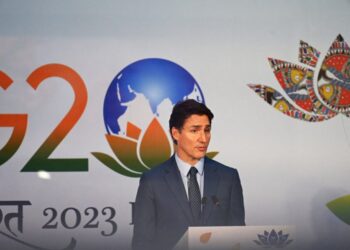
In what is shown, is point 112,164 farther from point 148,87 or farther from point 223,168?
point 223,168

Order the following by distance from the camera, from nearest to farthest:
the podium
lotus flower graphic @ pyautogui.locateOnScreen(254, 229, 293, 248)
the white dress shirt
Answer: the podium, lotus flower graphic @ pyautogui.locateOnScreen(254, 229, 293, 248), the white dress shirt

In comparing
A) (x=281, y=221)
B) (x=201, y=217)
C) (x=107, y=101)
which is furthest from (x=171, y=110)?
(x=281, y=221)

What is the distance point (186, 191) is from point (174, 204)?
10cm

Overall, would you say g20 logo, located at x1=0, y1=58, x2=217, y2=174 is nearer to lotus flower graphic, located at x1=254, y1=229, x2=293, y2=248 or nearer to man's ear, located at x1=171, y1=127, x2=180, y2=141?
man's ear, located at x1=171, y1=127, x2=180, y2=141

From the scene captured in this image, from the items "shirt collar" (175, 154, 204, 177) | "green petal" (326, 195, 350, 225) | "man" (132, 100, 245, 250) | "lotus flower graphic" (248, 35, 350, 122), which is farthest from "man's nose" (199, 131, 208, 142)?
"green petal" (326, 195, 350, 225)

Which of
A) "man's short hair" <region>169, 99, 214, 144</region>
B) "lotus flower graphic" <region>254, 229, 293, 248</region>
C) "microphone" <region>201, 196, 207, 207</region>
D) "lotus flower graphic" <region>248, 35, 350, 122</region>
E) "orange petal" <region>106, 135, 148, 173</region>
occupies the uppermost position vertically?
"lotus flower graphic" <region>248, 35, 350, 122</region>

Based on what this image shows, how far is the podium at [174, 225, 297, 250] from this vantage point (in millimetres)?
2746

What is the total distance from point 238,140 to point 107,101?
0.74 metres

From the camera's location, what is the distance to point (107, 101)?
3.07 metres

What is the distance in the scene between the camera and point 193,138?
3129mm

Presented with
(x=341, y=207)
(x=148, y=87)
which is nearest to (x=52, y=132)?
(x=148, y=87)

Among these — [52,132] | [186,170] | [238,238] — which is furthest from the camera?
[186,170]

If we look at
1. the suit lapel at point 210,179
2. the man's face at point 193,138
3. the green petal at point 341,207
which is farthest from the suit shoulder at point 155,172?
the green petal at point 341,207

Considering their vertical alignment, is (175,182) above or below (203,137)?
below
